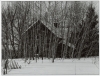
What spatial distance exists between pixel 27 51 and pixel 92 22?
650 cm

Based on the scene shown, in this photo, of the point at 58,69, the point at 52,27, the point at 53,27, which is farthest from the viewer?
the point at 53,27

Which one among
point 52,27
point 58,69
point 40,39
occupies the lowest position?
point 58,69

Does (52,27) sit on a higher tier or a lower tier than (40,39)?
higher

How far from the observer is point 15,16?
53.5ft

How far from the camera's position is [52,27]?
15.4 m

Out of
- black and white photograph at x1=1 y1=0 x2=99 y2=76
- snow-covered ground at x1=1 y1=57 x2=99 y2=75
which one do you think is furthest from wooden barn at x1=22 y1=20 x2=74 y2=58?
snow-covered ground at x1=1 y1=57 x2=99 y2=75

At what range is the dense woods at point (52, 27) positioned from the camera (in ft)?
49.3

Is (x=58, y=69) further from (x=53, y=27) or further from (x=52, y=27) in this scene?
(x=53, y=27)

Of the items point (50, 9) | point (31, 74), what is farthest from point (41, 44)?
point (31, 74)

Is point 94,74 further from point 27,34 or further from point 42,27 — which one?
point 42,27

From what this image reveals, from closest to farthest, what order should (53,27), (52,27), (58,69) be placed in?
(58,69) → (52,27) → (53,27)

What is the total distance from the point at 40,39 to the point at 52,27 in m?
1.37

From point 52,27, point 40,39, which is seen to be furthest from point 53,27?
point 40,39

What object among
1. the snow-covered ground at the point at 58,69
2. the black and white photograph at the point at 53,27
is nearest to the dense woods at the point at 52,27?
the black and white photograph at the point at 53,27
